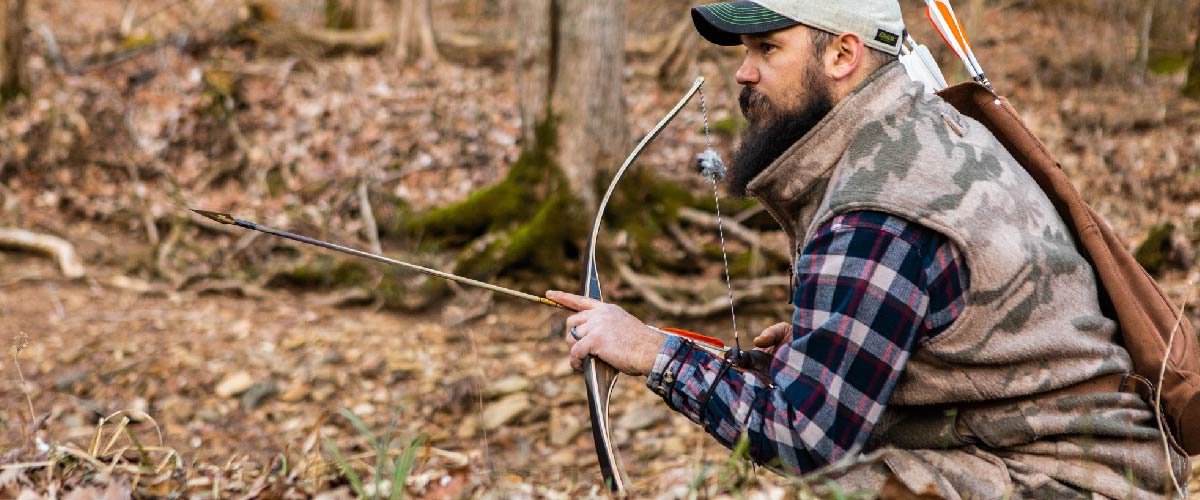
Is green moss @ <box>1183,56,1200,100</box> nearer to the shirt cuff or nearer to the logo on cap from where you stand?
the logo on cap

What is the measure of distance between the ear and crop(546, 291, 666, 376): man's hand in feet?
2.44

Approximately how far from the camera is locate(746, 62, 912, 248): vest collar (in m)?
2.18

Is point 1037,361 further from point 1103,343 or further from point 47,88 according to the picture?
point 47,88

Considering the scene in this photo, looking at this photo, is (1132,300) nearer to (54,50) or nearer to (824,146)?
(824,146)

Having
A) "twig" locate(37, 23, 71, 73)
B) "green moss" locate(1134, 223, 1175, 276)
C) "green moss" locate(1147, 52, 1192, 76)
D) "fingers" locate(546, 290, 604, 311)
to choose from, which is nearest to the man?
"fingers" locate(546, 290, 604, 311)

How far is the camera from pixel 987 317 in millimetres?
1998

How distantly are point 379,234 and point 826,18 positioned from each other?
514cm

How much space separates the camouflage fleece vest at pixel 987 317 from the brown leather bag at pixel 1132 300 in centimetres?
4

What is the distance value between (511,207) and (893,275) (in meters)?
4.26

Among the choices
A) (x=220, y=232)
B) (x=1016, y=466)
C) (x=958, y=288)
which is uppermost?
(x=958, y=288)

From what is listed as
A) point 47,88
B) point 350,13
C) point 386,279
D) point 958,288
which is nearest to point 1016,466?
point 958,288

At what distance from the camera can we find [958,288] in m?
2.00

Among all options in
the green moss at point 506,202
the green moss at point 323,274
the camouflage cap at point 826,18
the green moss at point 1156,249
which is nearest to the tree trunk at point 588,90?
the green moss at point 506,202

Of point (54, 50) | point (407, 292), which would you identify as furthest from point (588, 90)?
point (54, 50)
